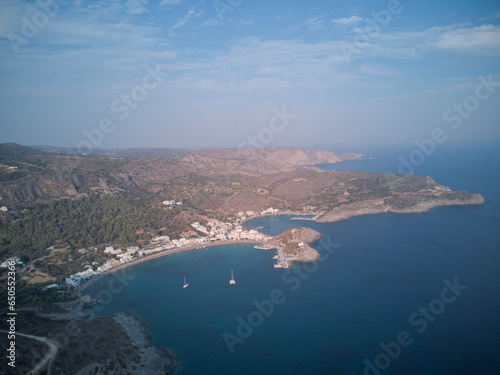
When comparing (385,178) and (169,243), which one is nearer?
(169,243)

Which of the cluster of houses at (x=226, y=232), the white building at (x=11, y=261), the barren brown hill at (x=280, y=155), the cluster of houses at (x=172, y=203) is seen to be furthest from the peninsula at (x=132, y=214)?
the barren brown hill at (x=280, y=155)

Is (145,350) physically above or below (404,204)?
below

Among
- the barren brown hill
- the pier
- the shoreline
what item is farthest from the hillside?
the barren brown hill

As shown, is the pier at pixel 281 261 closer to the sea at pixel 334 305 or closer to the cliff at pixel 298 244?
the cliff at pixel 298 244

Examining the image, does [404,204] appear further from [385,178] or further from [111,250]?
[111,250]

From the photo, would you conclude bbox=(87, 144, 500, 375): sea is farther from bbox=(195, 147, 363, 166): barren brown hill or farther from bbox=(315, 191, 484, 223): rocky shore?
bbox=(195, 147, 363, 166): barren brown hill

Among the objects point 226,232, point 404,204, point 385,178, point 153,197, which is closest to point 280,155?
point 385,178
